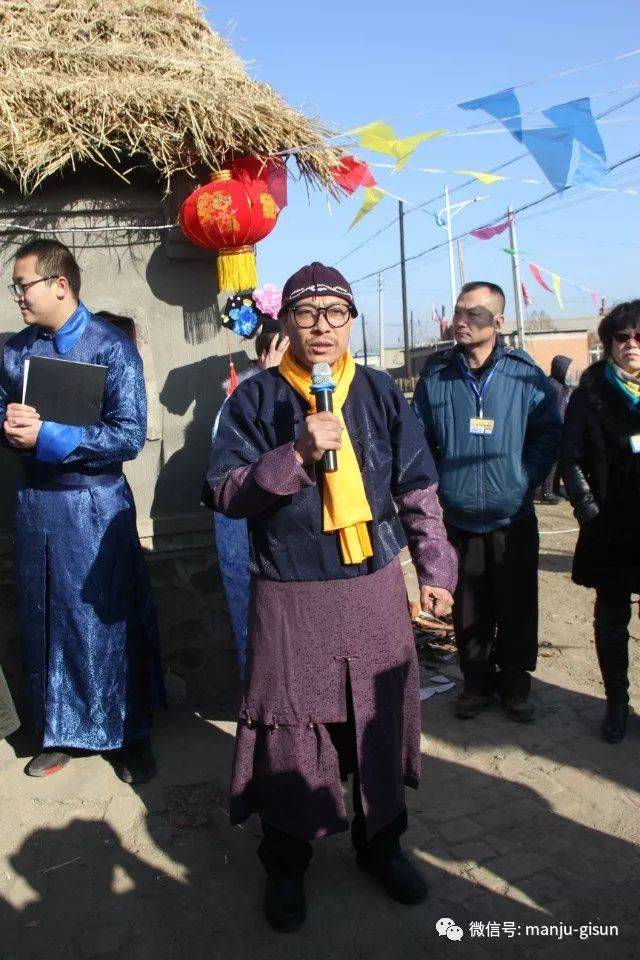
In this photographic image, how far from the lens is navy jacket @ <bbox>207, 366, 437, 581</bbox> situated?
2531 millimetres

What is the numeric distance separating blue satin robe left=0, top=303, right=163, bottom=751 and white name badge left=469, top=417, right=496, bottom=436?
1632 mm

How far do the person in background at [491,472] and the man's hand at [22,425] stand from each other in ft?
6.47

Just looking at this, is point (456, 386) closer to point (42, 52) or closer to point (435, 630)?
point (435, 630)

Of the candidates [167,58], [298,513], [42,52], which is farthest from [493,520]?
[42,52]

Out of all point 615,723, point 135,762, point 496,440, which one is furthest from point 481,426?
point 135,762

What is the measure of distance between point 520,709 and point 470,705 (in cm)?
25

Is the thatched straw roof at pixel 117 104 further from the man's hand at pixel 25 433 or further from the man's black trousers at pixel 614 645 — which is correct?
the man's black trousers at pixel 614 645

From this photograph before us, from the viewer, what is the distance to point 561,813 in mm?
3229

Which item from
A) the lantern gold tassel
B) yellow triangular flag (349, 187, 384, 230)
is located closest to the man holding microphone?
the lantern gold tassel

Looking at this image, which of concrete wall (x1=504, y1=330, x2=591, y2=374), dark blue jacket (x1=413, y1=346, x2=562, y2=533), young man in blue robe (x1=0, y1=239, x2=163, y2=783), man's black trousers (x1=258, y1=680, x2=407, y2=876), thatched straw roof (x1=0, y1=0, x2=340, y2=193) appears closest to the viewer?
man's black trousers (x1=258, y1=680, x2=407, y2=876)

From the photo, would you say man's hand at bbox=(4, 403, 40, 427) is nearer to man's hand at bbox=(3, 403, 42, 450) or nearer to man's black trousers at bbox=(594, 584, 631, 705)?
man's hand at bbox=(3, 403, 42, 450)

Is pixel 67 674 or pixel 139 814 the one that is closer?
pixel 139 814

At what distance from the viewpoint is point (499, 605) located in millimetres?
4105

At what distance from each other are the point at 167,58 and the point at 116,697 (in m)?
3.17
